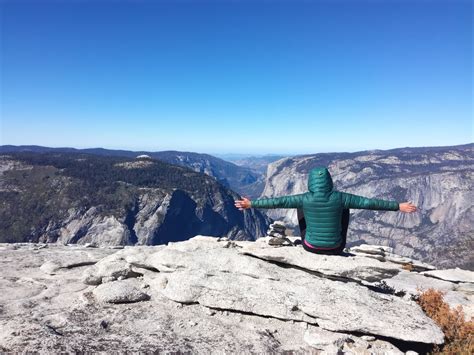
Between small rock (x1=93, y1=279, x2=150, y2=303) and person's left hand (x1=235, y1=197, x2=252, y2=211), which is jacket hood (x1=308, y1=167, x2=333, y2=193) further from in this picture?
small rock (x1=93, y1=279, x2=150, y2=303)

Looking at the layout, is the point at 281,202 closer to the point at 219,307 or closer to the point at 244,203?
the point at 244,203

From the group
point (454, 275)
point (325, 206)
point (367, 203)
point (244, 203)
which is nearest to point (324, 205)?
point (325, 206)

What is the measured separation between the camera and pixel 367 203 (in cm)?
1335

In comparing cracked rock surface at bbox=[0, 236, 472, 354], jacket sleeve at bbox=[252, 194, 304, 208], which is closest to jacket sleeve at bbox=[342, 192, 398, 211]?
jacket sleeve at bbox=[252, 194, 304, 208]

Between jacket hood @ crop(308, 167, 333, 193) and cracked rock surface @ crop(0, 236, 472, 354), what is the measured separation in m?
3.19

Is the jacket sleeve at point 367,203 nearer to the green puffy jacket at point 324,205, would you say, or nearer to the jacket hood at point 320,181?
the green puffy jacket at point 324,205

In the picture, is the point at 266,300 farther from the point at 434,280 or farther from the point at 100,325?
the point at 434,280

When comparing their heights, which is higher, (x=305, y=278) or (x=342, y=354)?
(x=305, y=278)

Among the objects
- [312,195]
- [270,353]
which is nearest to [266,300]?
[270,353]

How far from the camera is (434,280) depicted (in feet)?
62.7

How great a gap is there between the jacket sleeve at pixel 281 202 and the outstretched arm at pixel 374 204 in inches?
74.6

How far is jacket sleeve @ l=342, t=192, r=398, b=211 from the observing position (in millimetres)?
13203

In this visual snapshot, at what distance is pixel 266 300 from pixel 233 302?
1.34 m

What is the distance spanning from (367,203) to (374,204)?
272 millimetres
